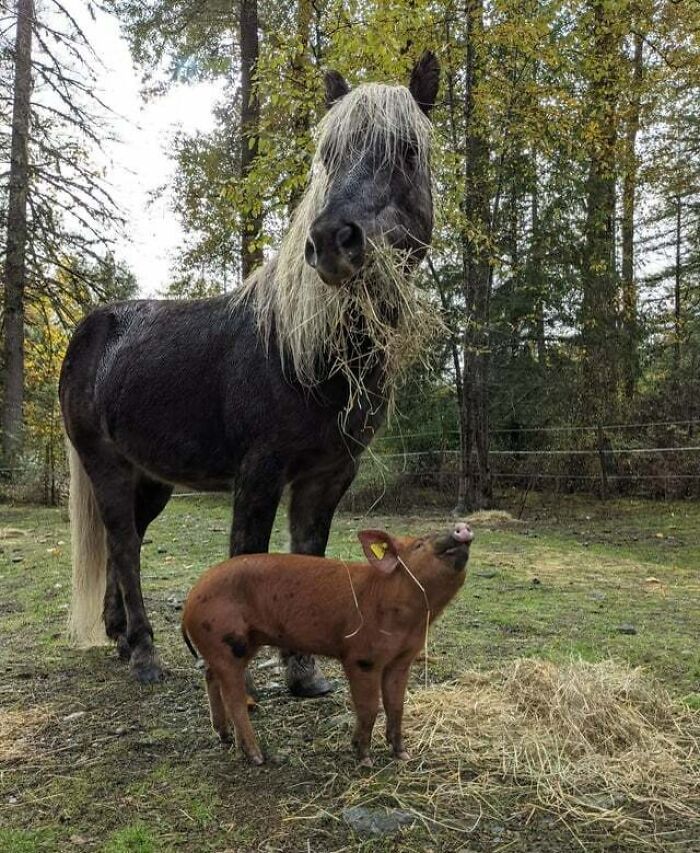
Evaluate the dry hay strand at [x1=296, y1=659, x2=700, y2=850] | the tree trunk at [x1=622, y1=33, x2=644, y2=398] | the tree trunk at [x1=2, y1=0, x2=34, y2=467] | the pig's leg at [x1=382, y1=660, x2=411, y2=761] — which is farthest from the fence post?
the tree trunk at [x1=2, y1=0, x2=34, y2=467]

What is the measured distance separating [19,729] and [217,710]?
3.05 feet

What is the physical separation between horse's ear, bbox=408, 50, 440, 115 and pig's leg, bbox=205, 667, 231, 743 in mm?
2605

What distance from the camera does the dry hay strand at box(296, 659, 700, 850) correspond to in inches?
83.7

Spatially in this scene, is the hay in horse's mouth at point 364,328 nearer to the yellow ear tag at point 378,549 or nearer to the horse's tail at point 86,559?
the yellow ear tag at point 378,549

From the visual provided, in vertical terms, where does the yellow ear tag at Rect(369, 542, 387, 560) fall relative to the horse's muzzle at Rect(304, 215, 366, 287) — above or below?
below

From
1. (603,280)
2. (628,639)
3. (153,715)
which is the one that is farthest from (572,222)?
(153,715)

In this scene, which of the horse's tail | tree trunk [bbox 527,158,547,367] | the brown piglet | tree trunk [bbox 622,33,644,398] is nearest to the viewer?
the brown piglet

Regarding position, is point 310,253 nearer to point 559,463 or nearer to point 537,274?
point 559,463

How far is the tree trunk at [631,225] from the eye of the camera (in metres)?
12.4

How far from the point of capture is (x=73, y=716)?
306 centimetres

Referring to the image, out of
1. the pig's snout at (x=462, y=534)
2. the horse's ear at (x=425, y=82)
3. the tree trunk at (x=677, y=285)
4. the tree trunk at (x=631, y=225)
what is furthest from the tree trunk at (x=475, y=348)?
the pig's snout at (x=462, y=534)

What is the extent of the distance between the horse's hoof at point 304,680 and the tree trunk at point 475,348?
779 centimetres

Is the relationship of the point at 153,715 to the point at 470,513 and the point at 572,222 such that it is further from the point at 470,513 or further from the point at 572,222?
the point at 572,222

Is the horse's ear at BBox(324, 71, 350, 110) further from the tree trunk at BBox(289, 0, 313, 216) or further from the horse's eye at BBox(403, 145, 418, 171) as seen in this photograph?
the tree trunk at BBox(289, 0, 313, 216)
